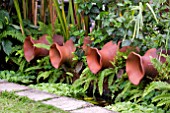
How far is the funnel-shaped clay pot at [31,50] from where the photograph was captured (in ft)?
12.9

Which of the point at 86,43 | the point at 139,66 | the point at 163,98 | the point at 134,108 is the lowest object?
the point at 134,108

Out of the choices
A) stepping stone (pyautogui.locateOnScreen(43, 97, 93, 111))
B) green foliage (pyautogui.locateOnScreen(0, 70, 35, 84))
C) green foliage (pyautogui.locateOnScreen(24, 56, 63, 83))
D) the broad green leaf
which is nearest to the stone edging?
stepping stone (pyautogui.locateOnScreen(43, 97, 93, 111))

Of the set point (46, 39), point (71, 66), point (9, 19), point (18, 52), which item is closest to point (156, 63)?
point (71, 66)

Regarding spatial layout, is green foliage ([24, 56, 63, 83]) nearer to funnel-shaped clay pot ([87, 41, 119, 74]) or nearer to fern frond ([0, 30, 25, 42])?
fern frond ([0, 30, 25, 42])

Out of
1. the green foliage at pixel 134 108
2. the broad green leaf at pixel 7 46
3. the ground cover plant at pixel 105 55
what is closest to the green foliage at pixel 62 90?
the ground cover plant at pixel 105 55

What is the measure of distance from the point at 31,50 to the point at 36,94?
971 mm

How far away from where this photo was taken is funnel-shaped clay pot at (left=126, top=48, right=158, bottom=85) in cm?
295

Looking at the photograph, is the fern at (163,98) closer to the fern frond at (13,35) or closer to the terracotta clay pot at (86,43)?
the terracotta clay pot at (86,43)

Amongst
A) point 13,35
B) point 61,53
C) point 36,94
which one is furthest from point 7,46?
point 36,94

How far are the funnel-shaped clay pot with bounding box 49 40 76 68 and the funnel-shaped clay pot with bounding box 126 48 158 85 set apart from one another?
821mm

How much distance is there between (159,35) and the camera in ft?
10.1

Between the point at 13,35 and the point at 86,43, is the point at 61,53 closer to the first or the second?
the point at 86,43

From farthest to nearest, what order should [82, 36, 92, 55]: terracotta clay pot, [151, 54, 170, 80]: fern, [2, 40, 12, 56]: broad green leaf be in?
[2, 40, 12, 56]: broad green leaf
[82, 36, 92, 55]: terracotta clay pot
[151, 54, 170, 80]: fern

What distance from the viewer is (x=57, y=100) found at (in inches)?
115
